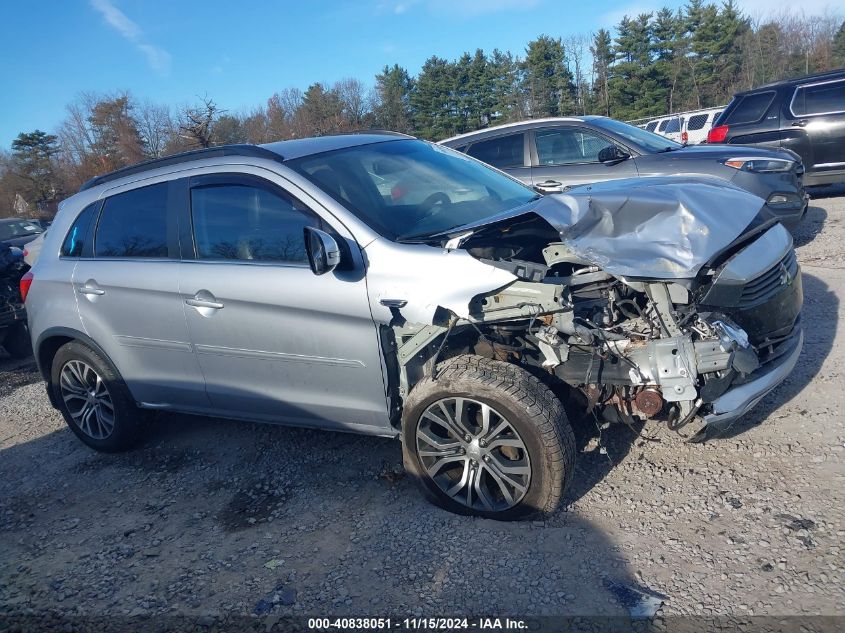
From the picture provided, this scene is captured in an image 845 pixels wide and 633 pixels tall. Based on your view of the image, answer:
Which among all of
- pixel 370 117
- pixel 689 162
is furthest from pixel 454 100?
pixel 689 162

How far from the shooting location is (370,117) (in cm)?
4253

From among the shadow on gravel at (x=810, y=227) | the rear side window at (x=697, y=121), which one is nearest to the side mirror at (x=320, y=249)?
the shadow on gravel at (x=810, y=227)

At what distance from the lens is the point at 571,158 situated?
7.59 metres

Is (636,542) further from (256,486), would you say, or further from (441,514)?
(256,486)

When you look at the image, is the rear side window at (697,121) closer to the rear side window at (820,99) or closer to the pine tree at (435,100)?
the rear side window at (820,99)

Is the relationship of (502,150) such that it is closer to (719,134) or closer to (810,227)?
(810,227)

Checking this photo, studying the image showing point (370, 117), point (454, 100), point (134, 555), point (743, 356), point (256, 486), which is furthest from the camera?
point (454, 100)

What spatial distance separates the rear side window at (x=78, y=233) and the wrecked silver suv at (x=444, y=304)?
437 mm

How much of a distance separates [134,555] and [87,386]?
174 centimetres

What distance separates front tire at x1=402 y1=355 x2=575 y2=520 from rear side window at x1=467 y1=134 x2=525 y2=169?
5.23 meters

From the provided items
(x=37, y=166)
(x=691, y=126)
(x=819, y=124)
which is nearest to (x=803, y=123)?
(x=819, y=124)

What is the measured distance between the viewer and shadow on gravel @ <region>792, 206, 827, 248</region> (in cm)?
762

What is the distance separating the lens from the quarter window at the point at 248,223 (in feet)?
12.0

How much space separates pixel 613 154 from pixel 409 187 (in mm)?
3695
